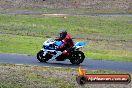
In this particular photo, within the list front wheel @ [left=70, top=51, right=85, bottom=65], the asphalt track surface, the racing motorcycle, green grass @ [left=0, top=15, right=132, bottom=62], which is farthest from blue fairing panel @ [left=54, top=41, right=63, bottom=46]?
green grass @ [left=0, top=15, right=132, bottom=62]

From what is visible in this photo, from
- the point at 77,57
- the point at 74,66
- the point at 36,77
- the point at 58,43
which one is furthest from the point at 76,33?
the point at 36,77

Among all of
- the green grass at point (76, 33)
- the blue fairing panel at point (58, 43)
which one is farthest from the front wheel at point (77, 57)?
the green grass at point (76, 33)

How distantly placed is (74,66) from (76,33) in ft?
58.4

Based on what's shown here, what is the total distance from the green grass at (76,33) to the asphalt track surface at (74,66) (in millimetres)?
1871

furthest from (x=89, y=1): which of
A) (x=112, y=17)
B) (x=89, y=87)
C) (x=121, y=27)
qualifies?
(x=89, y=87)

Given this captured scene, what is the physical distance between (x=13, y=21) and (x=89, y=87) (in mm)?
30574

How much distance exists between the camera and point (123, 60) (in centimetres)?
2662

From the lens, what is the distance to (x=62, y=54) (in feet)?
78.9

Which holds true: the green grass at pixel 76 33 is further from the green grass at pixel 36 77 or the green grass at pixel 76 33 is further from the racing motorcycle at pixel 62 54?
the green grass at pixel 36 77

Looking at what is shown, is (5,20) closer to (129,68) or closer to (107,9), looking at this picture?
(107,9)

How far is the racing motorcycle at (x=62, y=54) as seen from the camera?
79.1ft

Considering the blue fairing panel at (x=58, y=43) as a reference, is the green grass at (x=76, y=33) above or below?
below

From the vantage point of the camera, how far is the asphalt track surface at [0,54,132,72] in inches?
922

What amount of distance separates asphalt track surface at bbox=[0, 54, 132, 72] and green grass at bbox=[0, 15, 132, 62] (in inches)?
73.6
